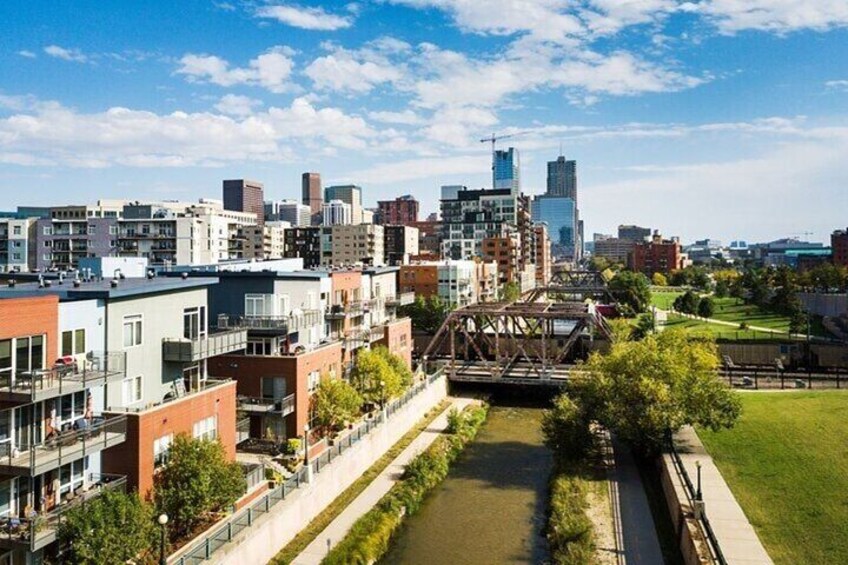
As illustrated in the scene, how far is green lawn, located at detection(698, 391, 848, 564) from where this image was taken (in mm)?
25875

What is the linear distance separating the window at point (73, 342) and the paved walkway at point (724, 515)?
23997 millimetres

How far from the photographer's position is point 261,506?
26.2 meters

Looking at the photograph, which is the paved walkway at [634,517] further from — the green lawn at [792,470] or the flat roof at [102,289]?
the flat roof at [102,289]

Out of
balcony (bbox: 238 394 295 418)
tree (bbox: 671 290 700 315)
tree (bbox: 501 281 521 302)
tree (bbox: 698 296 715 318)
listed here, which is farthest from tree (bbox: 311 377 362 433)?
tree (bbox: 501 281 521 302)

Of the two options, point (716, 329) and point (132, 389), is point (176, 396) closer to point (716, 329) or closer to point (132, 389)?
point (132, 389)

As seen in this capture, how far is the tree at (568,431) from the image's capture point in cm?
3875

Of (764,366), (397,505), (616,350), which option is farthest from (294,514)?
(764,366)

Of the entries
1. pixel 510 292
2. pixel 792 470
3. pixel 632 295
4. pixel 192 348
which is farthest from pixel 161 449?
pixel 510 292

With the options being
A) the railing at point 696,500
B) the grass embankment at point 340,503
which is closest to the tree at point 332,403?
the grass embankment at point 340,503

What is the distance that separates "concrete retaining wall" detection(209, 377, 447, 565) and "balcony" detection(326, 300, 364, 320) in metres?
7.59

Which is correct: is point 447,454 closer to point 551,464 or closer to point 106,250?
point 551,464

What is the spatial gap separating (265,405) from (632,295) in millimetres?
92625

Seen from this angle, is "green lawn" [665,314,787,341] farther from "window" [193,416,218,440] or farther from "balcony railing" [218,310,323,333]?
"window" [193,416,218,440]

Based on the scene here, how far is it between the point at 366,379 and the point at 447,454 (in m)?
7.41
